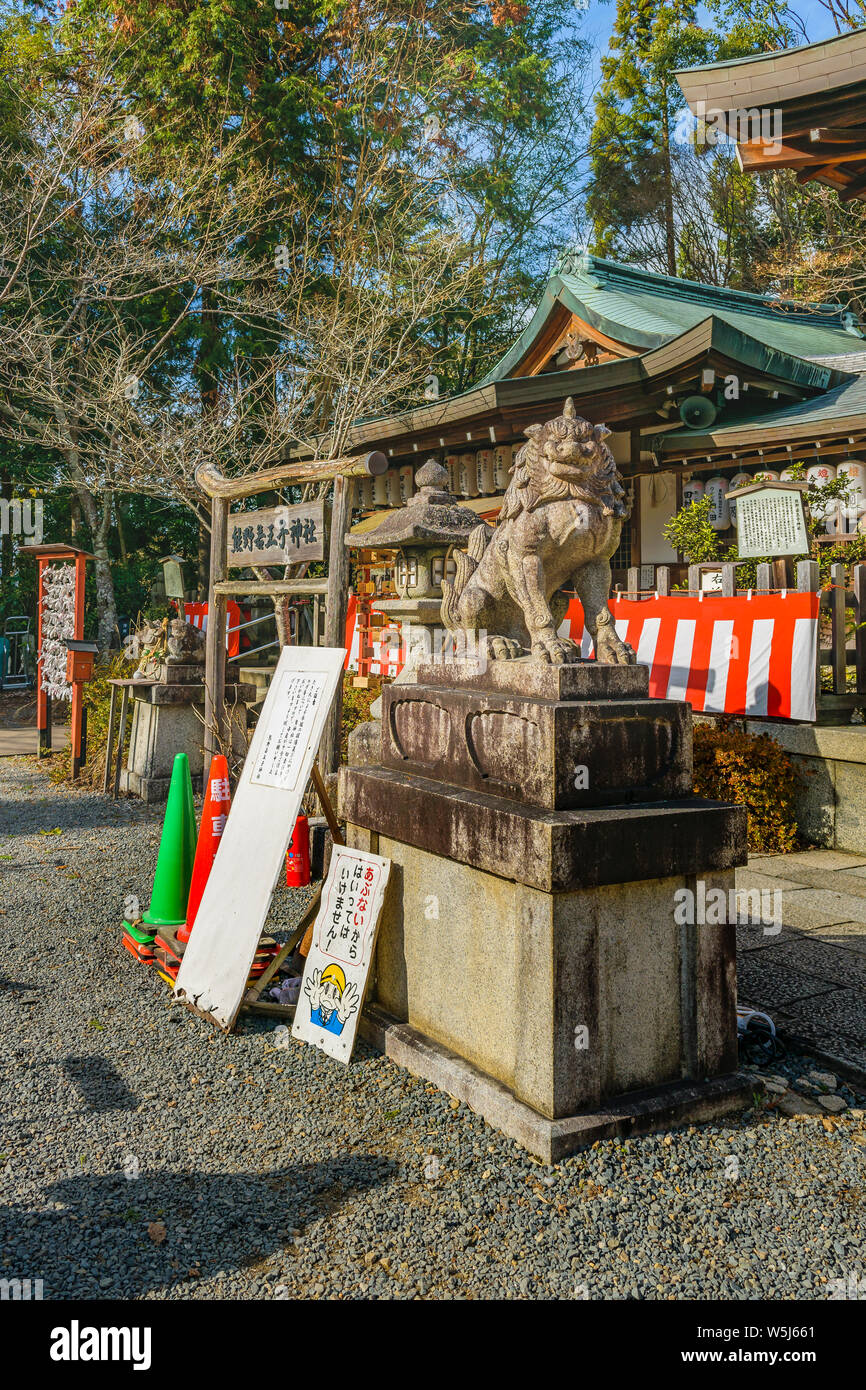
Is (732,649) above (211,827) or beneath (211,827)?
above

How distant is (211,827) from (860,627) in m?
5.44

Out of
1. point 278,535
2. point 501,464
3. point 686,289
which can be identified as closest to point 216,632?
point 278,535

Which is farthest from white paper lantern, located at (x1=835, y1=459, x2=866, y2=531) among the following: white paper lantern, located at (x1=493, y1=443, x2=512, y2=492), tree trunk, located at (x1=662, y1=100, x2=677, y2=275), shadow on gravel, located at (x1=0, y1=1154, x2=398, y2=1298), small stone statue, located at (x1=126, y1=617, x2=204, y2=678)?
tree trunk, located at (x1=662, y1=100, x2=677, y2=275)

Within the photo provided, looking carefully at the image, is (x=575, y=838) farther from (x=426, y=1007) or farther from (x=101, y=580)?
(x=101, y=580)

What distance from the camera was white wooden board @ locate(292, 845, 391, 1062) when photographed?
3783mm

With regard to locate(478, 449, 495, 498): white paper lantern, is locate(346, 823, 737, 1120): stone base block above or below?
below

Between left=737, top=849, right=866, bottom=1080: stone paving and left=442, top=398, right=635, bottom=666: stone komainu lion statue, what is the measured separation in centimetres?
181

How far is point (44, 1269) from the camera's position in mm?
2512

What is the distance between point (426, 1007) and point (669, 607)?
5.46m

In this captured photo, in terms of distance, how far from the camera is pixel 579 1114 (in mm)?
3061

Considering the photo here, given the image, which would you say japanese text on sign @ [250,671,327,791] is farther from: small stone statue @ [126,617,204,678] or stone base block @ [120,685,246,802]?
small stone statue @ [126,617,204,678]

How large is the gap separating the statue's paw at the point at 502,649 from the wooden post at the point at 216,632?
3905 mm

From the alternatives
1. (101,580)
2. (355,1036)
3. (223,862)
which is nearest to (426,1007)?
(355,1036)

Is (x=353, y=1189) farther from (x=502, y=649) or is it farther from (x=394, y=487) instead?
(x=394, y=487)
